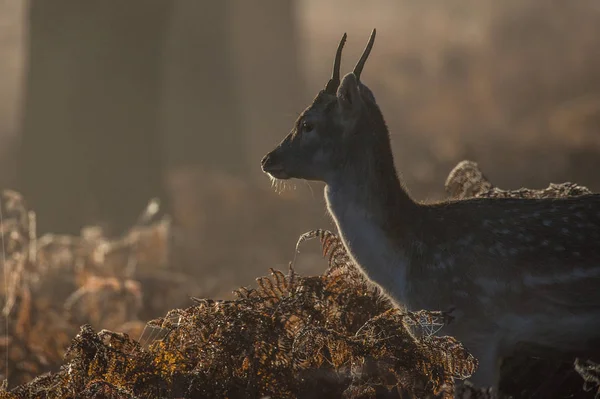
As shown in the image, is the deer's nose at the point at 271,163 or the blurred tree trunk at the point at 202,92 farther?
the blurred tree trunk at the point at 202,92

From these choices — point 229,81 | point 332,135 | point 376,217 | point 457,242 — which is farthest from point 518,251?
point 229,81

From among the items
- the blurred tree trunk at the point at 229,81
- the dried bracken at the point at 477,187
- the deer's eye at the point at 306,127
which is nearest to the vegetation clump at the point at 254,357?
the deer's eye at the point at 306,127

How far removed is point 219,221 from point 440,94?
7.11 meters

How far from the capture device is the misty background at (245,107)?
1386 cm

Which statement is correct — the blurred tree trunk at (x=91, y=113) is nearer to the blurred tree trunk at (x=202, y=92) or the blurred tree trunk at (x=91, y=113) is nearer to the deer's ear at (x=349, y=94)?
the blurred tree trunk at (x=202, y=92)

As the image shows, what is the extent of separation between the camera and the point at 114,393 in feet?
12.9

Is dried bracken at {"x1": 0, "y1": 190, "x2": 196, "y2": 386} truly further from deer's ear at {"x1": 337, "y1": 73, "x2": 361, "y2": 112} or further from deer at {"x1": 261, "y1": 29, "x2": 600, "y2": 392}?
deer's ear at {"x1": 337, "y1": 73, "x2": 361, "y2": 112}

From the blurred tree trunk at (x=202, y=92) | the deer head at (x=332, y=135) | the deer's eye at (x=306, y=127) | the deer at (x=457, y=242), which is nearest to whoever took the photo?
the deer at (x=457, y=242)

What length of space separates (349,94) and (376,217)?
773 millimetres

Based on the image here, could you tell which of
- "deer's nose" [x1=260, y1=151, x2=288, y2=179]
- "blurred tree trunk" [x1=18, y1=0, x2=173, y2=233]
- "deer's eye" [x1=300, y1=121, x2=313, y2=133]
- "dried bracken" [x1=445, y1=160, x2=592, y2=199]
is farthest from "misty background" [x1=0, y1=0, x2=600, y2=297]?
"deer's eye" [x1=300, y1=121, x2=313, y2=133]

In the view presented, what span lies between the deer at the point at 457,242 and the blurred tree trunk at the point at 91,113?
29.6 ft

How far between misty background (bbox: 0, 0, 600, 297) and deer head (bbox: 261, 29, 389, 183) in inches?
139

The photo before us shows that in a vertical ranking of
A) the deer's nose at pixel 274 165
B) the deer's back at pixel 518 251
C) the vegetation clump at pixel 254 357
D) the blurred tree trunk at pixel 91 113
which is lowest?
the vegetation clump at pixel 254 357

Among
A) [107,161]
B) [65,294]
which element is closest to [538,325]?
[65,294]
